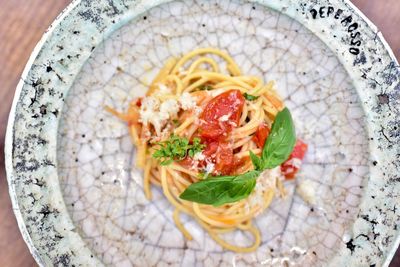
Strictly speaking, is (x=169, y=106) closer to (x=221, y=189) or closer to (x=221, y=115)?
(x=221, y=115)

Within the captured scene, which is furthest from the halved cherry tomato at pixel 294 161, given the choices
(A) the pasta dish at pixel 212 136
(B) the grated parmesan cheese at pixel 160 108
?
(B) the grated parmesan cheese at pixel 160 108

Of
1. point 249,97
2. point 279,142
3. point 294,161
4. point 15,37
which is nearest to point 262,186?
point 294,161

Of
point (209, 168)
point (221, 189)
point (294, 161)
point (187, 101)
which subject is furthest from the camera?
point (294, 161)

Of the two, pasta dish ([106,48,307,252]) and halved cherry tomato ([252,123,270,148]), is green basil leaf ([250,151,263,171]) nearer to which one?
pasta dish ([106,48,307,252])

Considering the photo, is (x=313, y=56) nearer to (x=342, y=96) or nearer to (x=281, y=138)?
(x=342, y=96)

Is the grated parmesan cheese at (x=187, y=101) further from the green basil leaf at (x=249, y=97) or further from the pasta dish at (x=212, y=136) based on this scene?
the green basil leaf at (x=249, y=97)

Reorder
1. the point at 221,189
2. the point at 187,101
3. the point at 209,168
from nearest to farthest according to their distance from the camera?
the point at 221,189
the point at 209,168
the point at 187,101

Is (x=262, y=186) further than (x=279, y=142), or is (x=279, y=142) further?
(x=262, y=186)
